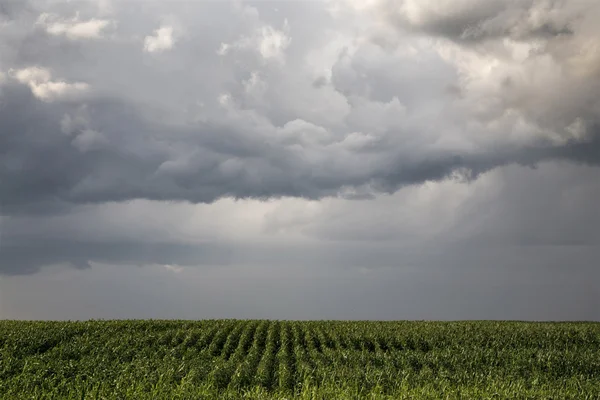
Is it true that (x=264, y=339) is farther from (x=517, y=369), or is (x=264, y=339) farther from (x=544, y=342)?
(x=544, y=342)

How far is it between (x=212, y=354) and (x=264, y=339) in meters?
5.64

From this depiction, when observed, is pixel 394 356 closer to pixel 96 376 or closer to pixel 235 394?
pixel 235 394

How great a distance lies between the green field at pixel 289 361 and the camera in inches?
826

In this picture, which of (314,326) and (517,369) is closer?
(517,369)

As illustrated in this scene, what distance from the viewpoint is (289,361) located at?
1178 inches

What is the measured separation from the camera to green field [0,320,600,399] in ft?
68.8

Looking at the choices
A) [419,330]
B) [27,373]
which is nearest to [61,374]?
[27,373]

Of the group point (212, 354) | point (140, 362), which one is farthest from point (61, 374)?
point (212, 354)

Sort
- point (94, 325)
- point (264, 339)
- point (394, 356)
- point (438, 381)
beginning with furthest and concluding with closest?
point (94, 325), point (264, 339), point (394, 356), point (438, 381)

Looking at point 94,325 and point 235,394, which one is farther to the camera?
point 94,325

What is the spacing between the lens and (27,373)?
2502cm

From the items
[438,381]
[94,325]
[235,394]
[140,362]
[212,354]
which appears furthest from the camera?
[94,325]

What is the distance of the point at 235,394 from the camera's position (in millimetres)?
19281

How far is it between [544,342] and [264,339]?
70.1 feet
